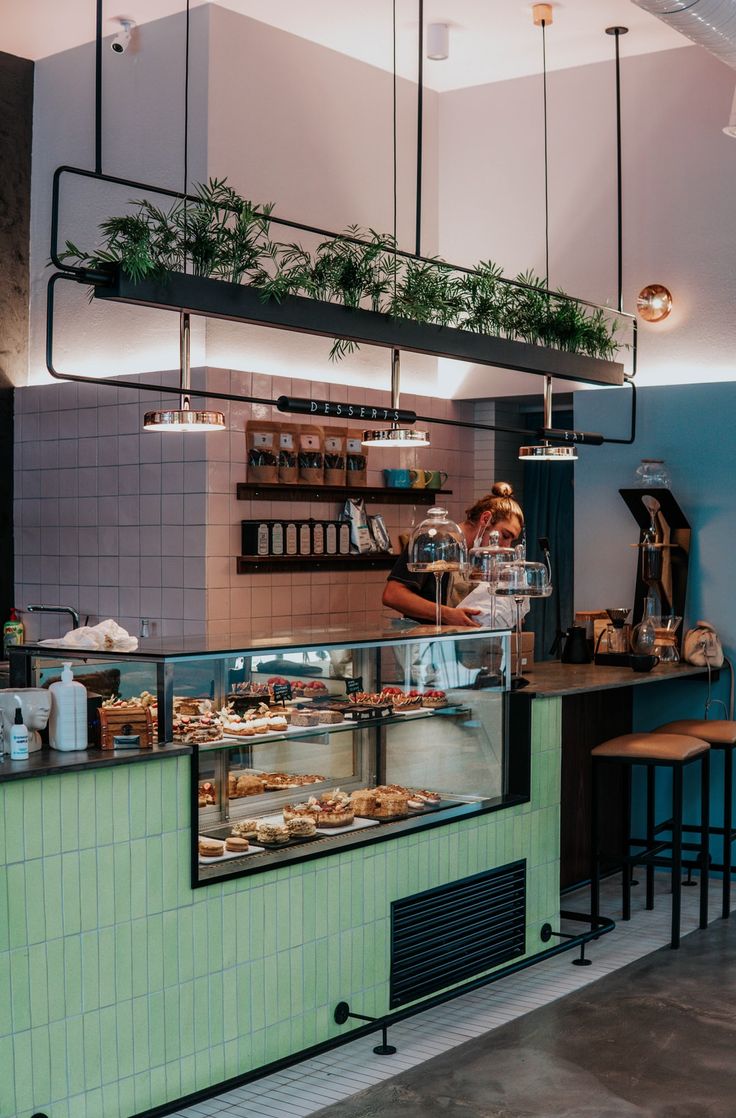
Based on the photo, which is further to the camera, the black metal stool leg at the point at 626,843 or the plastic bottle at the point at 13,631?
the plastic bottle at the point at 13,631

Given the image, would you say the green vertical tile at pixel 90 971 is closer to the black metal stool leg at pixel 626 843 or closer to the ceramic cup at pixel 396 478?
the black metal stool leg at pixel 626 843

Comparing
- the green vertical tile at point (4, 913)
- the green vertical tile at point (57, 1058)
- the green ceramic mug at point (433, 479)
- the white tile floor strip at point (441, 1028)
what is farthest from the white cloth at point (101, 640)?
the green ceramic mug at point (433, 479)

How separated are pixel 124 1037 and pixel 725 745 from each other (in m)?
3.28

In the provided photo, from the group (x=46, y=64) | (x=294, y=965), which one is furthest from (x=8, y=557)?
(x=294, y=965)

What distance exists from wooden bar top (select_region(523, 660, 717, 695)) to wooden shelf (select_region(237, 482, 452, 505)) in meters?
1.44

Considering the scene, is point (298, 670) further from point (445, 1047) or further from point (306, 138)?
point (306, 138)

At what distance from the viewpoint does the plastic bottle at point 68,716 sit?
3.33 metres

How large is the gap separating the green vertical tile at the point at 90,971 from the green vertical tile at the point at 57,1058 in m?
0.09

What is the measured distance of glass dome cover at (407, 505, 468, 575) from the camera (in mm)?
4805

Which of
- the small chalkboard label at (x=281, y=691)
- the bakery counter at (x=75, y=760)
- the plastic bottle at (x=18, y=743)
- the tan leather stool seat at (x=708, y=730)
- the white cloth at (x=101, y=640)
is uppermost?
the white cloth at (x=101, y=640)

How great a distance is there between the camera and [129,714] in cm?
341

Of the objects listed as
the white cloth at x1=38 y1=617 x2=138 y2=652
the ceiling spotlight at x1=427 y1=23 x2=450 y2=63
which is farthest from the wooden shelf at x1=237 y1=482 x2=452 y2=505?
the ceiling spotlight at x1=427 y1=23 x2=450 y2=63

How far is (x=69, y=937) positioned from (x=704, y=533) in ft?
14.2

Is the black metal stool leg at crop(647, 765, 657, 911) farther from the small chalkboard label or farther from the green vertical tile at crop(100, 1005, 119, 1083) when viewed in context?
the green vertical tile at crop(100, 1005, 119, 1083)
